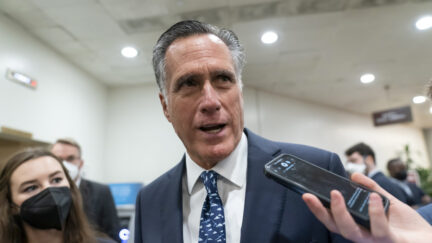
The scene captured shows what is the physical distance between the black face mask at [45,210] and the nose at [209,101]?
48.9 inches

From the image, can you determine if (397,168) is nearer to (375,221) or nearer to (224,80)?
(224,80)

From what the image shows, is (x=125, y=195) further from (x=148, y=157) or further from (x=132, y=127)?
(x=132, y=127)

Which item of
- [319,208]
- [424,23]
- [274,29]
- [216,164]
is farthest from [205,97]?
[424,23]

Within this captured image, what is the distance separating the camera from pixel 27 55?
3.93 metres

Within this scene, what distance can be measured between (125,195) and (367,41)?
479 cm

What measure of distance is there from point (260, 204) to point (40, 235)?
1493mm

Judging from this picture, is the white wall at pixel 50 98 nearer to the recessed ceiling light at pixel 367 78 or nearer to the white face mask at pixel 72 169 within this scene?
the white face mask at pixel 72 169

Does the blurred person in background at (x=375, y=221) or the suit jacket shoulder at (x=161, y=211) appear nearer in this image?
the blurred person in background at (x=375, y=221)

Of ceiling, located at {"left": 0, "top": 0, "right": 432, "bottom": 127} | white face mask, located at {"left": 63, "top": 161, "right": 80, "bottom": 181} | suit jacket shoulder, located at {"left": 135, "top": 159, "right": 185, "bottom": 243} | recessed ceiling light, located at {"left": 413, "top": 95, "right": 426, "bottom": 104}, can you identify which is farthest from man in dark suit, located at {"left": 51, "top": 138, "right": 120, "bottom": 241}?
recessed ceiling light, located at {"left": 413, "top": 95, "right": 426, "bottom": 104}

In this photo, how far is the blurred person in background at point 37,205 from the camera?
1.63 meters

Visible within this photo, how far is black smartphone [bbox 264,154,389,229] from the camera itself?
0.54 meters

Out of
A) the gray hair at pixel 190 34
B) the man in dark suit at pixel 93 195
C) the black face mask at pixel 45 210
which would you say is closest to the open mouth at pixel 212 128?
the gray hair at pixel 190 34

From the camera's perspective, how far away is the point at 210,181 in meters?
0.97

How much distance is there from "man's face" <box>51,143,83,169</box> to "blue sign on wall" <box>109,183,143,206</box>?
241cm
